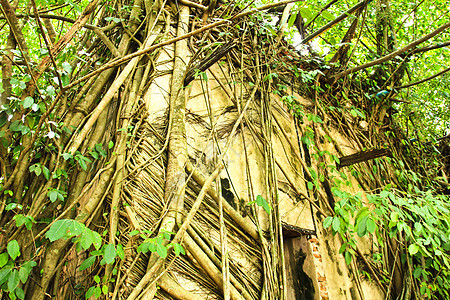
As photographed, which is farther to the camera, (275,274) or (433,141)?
(433,141)

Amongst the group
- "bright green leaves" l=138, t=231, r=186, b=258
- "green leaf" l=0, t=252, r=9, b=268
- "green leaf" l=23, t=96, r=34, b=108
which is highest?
"green leaf" l=23, t=96, r=34, b=108

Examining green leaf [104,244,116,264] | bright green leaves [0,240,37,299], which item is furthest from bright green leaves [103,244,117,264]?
bright green leaves [0,240,37,299]

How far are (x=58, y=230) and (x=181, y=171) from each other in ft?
2.63

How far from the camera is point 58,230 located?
124cm

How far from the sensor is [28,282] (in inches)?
64.4

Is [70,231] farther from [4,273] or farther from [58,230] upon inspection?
[4,273]

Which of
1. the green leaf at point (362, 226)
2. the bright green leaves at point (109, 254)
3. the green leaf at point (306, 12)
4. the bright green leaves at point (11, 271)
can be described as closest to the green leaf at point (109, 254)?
the bright green leaves at point (109, 254)

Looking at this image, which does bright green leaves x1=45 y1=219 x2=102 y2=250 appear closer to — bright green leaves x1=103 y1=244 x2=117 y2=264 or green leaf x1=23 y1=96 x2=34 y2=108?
bright green leaves x1=103 y1=244 x2=117 y2=264

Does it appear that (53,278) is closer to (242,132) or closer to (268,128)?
(242,132)

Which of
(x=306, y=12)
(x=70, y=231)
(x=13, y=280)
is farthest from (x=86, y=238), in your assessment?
(x=306, y=12)

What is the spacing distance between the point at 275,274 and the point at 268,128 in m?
1.19

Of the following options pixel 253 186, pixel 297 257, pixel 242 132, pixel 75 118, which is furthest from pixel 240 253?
pixel 75 118

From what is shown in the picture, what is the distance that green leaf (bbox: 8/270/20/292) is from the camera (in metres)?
1.36

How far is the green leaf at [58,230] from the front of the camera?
121 centimetres
